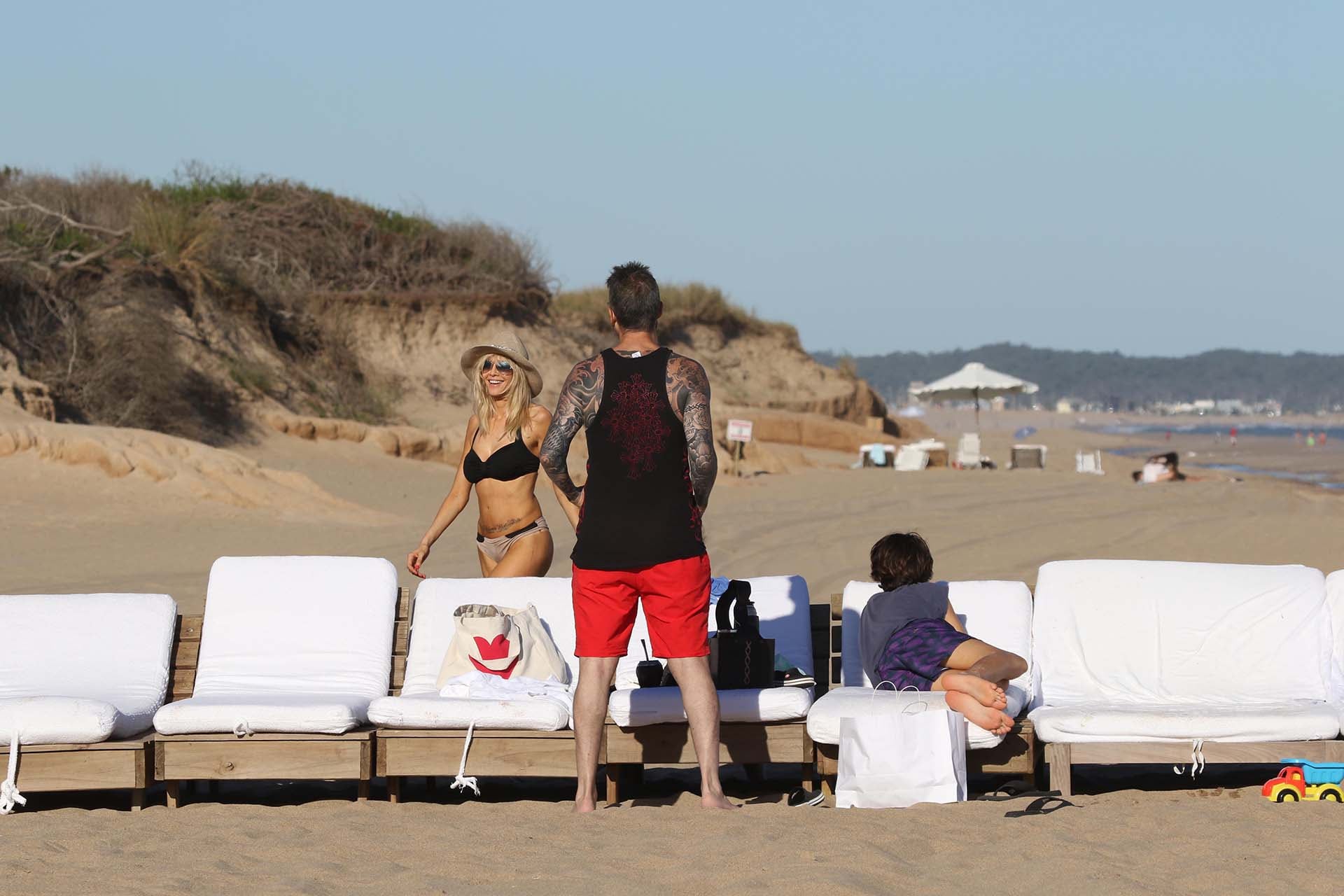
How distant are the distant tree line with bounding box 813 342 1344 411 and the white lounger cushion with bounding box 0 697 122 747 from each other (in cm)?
14304

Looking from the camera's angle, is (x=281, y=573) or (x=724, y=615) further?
(x=281, y=573)

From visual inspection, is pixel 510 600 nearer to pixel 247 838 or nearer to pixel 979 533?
pixel 247 838

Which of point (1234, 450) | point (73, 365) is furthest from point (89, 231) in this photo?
point (1234, 450)

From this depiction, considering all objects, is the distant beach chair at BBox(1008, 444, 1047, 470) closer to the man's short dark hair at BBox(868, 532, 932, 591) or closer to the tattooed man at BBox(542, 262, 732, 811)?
the man's short dark hair at BBox(868, 532, 932, 591)

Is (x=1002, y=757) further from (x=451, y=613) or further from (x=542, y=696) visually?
(x=451, y=613)

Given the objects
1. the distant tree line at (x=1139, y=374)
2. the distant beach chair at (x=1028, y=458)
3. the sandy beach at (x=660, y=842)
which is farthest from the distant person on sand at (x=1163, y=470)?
the distant tree line at (x=1139, y=374)

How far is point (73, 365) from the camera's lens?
18062 millimetres

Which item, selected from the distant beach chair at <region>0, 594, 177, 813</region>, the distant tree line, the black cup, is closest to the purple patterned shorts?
the black cup

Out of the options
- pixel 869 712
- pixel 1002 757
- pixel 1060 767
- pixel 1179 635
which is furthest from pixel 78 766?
pixel 1179 635

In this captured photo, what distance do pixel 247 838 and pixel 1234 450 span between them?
52.0 m

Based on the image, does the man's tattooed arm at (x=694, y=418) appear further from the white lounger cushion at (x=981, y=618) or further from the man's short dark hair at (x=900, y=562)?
the white lounger cushion at (x=981, y=618)

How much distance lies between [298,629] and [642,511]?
206cm

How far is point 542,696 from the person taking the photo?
5113 millimetres

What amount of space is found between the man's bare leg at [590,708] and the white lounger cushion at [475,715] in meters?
0.30
